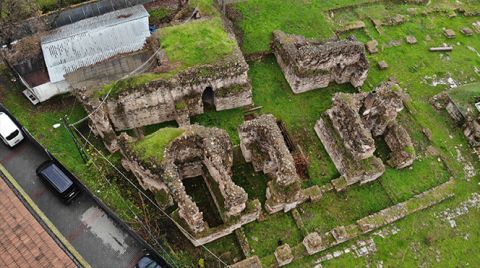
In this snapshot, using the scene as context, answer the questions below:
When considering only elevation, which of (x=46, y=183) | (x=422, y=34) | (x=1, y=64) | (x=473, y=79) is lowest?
(x=473, y=79)

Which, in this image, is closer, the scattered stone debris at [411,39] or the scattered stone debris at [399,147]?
the scattered stone debris at [399,147]

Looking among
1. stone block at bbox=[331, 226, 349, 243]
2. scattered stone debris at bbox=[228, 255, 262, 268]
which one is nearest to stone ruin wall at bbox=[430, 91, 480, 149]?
stone block at bbox=[331, 226, 349, 243]

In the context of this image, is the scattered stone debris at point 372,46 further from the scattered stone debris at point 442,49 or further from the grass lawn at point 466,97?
the grass lawn at point 466,97

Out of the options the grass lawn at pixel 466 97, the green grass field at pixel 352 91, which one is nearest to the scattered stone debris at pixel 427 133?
the green grass field at pixel 352 91

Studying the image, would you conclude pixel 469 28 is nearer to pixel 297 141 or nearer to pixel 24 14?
pixel 297 141

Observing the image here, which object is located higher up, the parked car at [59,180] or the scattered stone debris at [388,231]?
the parked car at [59,180]

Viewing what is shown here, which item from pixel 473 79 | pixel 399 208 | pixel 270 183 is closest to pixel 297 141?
pixel 270 183

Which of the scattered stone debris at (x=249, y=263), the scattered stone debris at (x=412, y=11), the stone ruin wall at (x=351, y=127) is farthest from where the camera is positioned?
the scattered stone debris at (x=412, y=11)

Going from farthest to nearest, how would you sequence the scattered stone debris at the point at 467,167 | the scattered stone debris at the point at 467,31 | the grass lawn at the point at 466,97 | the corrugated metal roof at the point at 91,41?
the scattered stone debris at the point at 467,31, the grass lawn at the point at 466,97, the corrugated metal roof at the point at 91,41, the scattered stone debris at the point at 467,167
